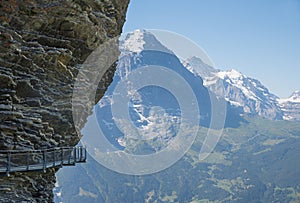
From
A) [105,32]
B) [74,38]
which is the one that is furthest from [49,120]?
[105,32]

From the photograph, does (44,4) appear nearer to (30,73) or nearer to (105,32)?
(30,73)

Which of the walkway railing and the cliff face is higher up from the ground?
the cliff face

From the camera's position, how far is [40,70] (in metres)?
28.5

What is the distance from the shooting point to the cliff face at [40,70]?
25.9 metres

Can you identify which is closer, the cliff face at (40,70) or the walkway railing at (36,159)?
the walkway railing at (36,159)

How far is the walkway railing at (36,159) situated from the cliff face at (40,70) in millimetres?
758

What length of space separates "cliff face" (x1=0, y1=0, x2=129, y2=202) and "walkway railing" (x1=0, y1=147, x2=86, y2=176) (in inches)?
29.8

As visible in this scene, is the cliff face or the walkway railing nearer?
the walkway railing

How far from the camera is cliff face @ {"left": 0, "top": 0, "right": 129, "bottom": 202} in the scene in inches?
1019

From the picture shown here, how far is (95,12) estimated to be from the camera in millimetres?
32812

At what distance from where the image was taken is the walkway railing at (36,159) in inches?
974

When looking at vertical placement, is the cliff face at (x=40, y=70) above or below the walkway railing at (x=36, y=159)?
above

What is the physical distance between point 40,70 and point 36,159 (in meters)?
6.17

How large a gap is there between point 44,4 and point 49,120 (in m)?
8.49
